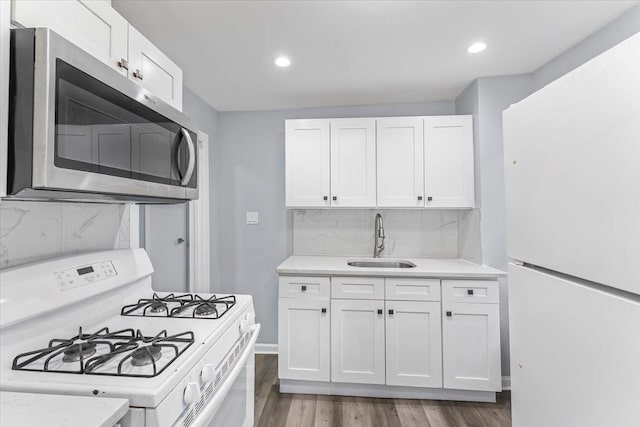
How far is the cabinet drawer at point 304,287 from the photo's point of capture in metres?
2.26

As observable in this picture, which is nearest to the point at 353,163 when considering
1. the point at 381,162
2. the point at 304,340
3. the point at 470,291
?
the point at 381,162

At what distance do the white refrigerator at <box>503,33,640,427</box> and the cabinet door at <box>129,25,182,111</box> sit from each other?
150cm

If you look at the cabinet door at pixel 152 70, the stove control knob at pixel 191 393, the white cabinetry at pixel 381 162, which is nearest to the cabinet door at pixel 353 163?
the white cabinetry at pixel 381 162

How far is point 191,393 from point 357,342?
162cm

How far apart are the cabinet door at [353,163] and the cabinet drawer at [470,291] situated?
2.86 feet

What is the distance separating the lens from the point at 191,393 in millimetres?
805

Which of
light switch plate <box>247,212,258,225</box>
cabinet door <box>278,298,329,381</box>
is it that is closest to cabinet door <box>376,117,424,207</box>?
cabinet door <box>278,298,329,381</box>

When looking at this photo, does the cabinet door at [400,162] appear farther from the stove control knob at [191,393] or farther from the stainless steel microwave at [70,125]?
the stove control knob at [191,393]

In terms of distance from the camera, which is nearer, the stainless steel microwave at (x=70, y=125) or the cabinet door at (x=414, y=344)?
the stainless steel microwave at (x=70, y=125)

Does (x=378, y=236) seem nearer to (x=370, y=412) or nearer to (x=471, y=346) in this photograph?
(x=471, y=346)

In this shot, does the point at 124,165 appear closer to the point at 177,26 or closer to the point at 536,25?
the point at 177,26

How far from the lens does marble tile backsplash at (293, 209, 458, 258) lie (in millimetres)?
2781

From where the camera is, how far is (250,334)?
4.54 ft

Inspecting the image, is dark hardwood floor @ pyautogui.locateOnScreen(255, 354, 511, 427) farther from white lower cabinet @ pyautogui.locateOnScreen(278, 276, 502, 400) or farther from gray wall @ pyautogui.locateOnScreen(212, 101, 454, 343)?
gray wall @ pyautogui.locateOnScreen(212, 101, 454, 343)
